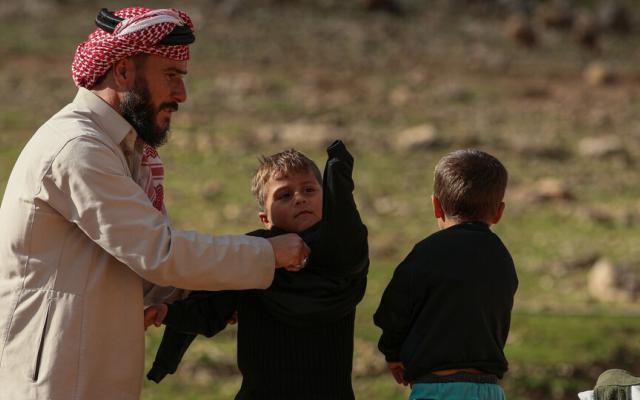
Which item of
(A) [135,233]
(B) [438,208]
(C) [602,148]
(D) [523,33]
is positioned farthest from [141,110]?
(D) [523,33]

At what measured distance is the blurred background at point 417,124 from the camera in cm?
973

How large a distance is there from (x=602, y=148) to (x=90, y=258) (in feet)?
44.4

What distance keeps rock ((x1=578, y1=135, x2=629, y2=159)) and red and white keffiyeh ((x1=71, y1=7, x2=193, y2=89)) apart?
43.1 feet

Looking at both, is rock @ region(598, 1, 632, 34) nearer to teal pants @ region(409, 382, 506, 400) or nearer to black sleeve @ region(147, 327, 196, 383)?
black sleeve @ region(147, 327, 196, 383)

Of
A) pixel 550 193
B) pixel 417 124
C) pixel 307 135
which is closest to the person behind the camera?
pixel 550 193

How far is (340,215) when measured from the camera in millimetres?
3430

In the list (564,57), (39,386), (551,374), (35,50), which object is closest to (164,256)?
(39,386)

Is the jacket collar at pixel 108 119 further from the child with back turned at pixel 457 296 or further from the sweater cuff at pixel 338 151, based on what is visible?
the child with back turned at pixel 457 296

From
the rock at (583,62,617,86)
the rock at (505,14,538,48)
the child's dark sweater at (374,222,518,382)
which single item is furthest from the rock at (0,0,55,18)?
the child's dark sweater at (374,222,518,382)

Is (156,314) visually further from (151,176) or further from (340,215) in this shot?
(340,215)

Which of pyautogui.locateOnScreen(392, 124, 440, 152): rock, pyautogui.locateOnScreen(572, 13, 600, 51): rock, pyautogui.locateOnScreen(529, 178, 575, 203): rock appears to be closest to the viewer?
pyautogui.locateOnScreen(529, 178, 575, 203): rock

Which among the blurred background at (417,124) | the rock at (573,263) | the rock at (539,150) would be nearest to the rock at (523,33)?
the blurred background at (417,124)

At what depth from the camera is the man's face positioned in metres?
3.58

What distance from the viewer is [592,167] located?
1584 cm
